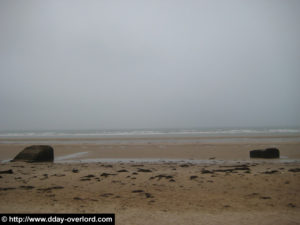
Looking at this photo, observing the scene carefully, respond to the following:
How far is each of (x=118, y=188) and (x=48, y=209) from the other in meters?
2.60

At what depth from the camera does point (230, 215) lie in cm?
485

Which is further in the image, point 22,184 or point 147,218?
point 22,184

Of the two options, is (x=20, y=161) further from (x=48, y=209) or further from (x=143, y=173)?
(x=48, y=209)

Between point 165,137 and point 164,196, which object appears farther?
point 165,137

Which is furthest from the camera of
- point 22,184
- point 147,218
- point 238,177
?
point 238,177

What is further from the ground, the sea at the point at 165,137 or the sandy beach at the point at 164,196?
the sandy beach at the point at 164,196

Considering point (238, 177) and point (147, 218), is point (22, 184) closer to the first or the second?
point (147, 218)

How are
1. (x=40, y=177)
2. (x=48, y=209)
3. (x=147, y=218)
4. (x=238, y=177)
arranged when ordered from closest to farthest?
1. (x=147, y=218)
2. (x=48, y=209)
3. (x=238, y=177)
4. (x=40, y=177)

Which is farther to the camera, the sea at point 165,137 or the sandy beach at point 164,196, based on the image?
the sea at point 165,137

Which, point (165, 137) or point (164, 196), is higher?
point (164, 196)

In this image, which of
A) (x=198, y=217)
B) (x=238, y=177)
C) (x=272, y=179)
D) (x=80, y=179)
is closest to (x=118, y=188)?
(x=80, y=179)

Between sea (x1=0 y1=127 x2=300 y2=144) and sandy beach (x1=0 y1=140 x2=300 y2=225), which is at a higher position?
sandy beach (x1=0 y1=140 x2=300 y2=225)

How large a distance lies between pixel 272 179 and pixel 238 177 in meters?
1.23

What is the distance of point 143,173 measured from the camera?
9.72 metres
